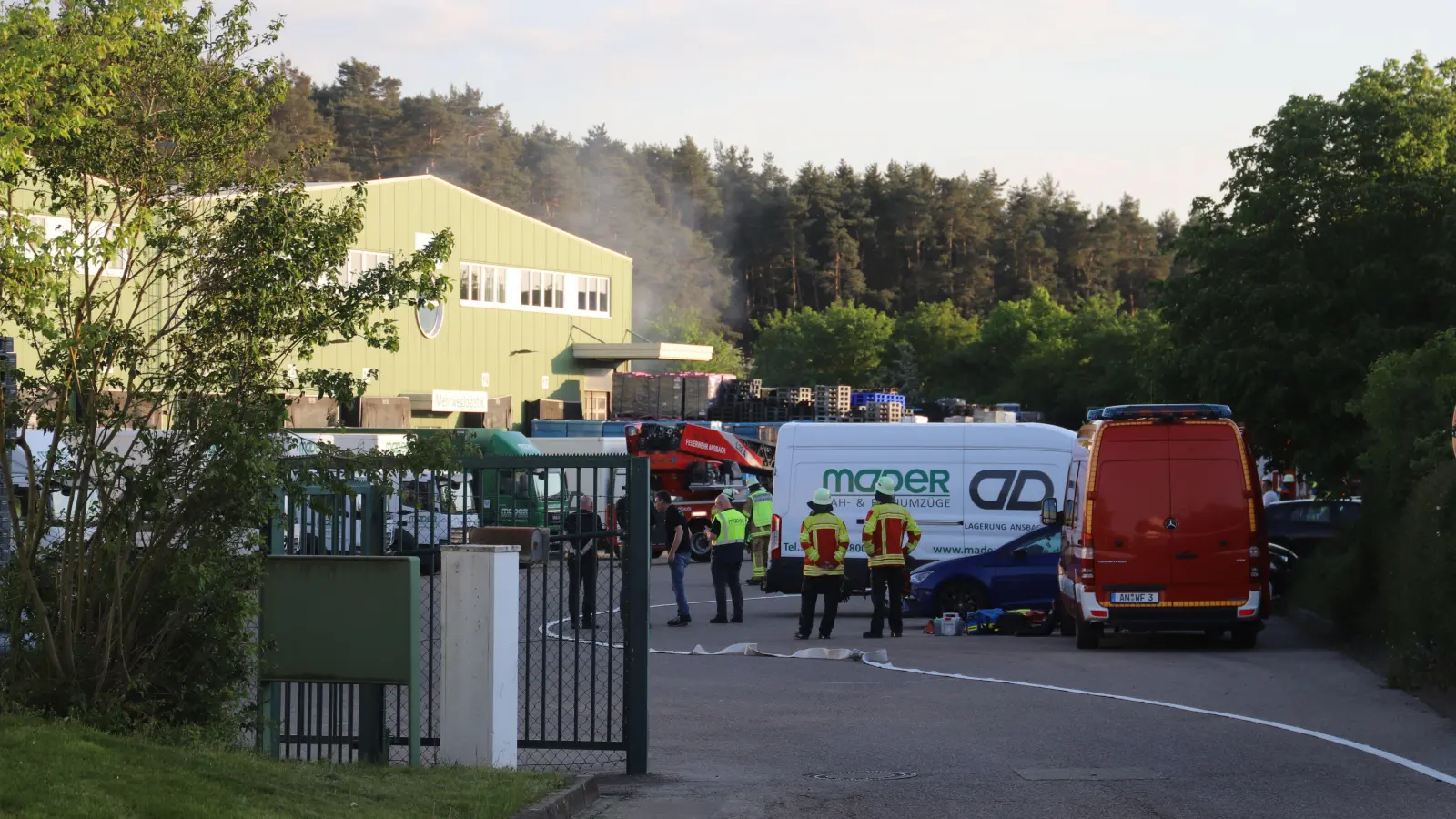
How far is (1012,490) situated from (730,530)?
5081 mm

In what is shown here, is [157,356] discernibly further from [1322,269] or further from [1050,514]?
[1322,269]

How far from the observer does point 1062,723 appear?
40.1 feet

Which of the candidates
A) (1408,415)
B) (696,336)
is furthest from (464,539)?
(696,336)

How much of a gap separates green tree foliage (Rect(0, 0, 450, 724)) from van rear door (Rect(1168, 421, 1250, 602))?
33.1ft

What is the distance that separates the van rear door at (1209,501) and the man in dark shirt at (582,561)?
8235 mm

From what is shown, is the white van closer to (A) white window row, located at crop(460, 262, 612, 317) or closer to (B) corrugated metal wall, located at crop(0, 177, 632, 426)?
(B) corrugated metal wall, located at crop(0, 177, 632, 426)

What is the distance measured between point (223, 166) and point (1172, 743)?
22.5ft

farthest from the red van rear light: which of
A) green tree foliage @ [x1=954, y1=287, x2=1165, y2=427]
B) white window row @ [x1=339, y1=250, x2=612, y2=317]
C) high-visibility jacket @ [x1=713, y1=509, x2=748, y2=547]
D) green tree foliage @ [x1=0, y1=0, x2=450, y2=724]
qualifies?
green tree foliage @ [x1=954, y1=287, x2=1165, y2=427]

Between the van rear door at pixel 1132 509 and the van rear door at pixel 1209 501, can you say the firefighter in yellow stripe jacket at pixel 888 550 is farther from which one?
the van rear door at pixel 1209 501

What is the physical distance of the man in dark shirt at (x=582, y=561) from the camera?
9.86m

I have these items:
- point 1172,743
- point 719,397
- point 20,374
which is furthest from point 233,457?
point 719,397

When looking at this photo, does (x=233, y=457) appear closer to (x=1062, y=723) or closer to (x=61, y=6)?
(x=61, y=6)

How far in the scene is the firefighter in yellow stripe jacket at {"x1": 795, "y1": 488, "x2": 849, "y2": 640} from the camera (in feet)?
62.4

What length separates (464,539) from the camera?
967 cm
